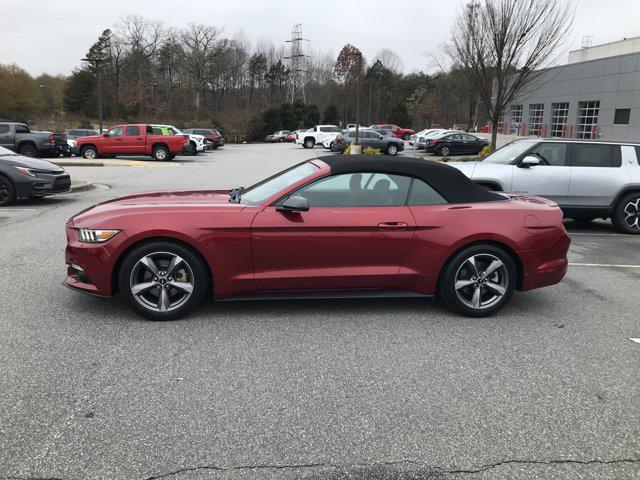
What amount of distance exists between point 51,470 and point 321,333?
7.49 feet

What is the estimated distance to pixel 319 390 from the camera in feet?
11.2

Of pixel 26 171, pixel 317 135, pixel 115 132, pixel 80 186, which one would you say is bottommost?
pixel 80 186

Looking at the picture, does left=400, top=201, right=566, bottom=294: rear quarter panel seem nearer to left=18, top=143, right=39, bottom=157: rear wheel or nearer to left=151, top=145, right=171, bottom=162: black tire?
left=18, top=143, right=39, bottom=157: rear wheel

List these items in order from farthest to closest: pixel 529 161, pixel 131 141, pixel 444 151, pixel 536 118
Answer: pixel 536 118, pixel 444 151, pixel 131 141, pixel 529 161

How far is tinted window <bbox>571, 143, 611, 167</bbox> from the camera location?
30.1 feet

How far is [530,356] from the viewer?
402cm

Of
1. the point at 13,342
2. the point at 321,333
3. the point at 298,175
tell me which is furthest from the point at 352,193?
the point at 13,342

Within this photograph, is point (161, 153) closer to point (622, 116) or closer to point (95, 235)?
point (95, 235)

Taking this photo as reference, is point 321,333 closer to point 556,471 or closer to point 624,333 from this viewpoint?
point 556,471

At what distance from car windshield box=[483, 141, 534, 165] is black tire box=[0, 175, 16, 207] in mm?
9699

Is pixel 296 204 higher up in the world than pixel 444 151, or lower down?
lower down

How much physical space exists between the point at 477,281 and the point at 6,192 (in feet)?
33.7

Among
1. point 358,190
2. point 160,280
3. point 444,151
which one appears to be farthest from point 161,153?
point 358,190

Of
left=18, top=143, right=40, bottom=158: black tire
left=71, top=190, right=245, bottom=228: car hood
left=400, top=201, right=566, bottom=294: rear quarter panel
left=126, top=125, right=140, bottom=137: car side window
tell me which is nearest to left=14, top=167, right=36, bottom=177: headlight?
left=71, top=190, right=245, bottom=228: car hood
